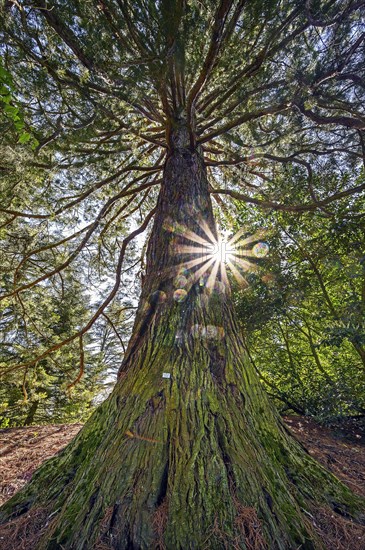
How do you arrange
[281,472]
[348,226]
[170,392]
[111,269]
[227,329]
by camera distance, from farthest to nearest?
1. [111,269]
2. [348,226]
3. [227,329]
4. [170,392]
5. [281,472]

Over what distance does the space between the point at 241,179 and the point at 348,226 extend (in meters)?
1.60

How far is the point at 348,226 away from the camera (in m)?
3.33

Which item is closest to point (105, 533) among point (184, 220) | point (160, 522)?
point (160, 522)

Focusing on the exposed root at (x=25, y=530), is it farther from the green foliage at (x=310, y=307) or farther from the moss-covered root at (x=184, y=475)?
the green foliage at (x=310, y=307)

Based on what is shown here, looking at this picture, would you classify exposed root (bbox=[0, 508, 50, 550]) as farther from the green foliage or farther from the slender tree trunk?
the slender tree trunk

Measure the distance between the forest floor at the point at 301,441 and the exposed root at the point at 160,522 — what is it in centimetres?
155

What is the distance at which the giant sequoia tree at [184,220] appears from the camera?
4.39ft

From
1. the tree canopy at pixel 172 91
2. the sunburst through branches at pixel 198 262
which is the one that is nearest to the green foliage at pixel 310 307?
the tree canopy at pixel 172 91

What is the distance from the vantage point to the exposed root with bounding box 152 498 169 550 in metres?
1.19

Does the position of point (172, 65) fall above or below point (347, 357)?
above

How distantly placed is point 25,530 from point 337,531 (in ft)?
5.05

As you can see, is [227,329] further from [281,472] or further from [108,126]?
[108,126]

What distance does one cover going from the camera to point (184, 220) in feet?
8.56

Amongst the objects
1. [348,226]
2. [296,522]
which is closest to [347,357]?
[348,226]
